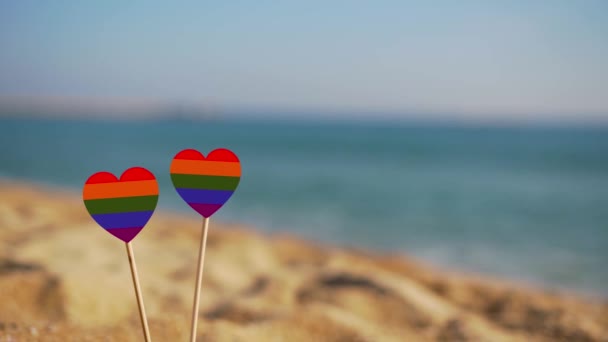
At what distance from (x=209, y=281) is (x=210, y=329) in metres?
2.79

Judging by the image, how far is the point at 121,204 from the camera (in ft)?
7.63

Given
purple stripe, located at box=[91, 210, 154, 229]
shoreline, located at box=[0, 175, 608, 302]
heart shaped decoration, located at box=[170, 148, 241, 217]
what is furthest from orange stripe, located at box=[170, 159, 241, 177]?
shoreline, located at box=[0, 175, 608, 302]

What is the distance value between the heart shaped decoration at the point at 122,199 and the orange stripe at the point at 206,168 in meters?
0.14

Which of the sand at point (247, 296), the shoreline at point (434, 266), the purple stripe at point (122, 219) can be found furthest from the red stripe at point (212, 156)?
the shoreline at point (434, 266)

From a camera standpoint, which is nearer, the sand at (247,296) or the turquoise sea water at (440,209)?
the sand at (247,296)

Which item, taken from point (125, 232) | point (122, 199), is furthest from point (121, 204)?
point (125, 232)

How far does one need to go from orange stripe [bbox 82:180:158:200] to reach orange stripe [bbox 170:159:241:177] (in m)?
0.14

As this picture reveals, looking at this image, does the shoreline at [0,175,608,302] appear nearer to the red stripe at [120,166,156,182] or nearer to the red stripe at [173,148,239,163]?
the red stripe at [173,148,239,163]

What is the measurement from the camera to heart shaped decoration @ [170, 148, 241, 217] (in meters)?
2.40

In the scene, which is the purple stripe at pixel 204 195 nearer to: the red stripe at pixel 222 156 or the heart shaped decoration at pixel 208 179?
the heart shaped decoration at pixel 208 179

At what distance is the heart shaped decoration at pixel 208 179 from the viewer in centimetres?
240

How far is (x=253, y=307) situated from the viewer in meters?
5.01

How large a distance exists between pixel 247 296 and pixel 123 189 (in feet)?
12.4

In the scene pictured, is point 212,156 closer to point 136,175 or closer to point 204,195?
point 204,195
